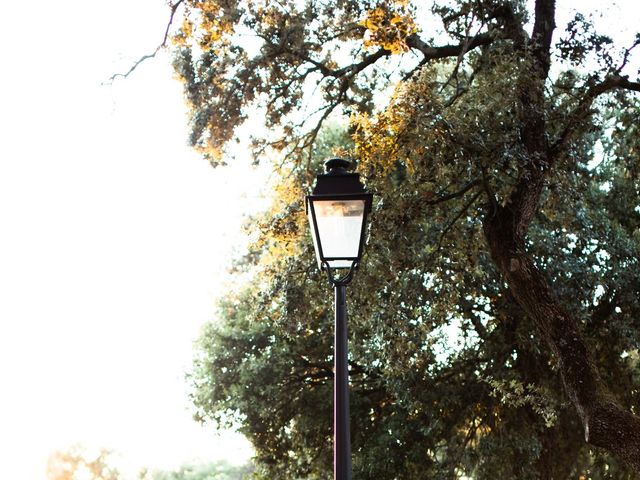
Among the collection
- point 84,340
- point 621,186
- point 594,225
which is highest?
point 84,340

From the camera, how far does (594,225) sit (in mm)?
13734

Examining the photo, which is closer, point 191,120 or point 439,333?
point 191,120

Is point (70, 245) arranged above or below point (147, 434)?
above

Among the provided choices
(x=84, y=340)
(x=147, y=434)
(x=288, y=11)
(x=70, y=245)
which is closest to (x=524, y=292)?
(x=288, y=11)

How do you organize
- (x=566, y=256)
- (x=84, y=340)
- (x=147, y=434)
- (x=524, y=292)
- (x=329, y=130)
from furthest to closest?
(x=147, y=434) → (x=84, y=340) → (x=329, y=130) → (x=566, y=256) → (x=524, y=292)

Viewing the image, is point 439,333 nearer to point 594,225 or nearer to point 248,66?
point 594,225

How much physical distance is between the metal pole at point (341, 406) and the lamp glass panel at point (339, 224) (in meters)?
0.36

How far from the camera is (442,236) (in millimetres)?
10383

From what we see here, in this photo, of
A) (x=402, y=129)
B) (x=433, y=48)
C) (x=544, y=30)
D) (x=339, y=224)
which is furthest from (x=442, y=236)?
(x=339, y=224)

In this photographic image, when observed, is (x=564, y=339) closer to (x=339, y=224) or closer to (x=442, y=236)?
(x=442, y=236)

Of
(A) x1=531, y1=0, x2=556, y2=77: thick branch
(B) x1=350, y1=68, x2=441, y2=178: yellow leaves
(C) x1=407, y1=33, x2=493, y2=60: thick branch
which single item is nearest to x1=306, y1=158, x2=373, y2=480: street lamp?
(B) x1=350, y1=68, x2=441, y2=178: yellow leaves

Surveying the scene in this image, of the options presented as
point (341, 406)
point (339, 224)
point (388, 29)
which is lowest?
point (341, 406)

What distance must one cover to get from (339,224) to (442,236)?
5.34 m

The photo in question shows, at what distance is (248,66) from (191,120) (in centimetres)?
117
